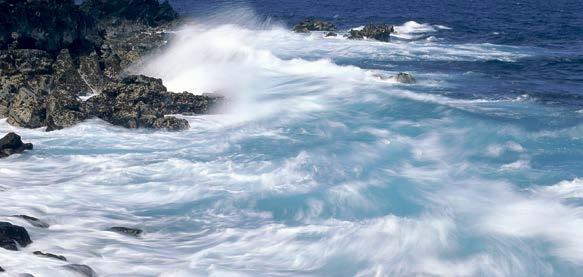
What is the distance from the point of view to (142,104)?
2534cm

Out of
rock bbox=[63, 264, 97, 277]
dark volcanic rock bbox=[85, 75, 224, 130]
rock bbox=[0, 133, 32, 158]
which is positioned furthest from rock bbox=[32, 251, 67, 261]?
dark volcanic rock bbox=[85, 75, 224, 130]

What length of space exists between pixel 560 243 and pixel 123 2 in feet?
143

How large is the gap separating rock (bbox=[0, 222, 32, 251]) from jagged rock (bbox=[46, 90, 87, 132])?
11344 mm

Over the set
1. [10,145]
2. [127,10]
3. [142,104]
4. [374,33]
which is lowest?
[10,145]

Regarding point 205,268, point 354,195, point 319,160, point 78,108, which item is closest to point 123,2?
point 78,108

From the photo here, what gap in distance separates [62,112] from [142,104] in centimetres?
301

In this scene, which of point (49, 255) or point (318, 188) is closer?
point (49, 255)

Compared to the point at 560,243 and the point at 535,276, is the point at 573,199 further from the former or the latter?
the point at 535,276

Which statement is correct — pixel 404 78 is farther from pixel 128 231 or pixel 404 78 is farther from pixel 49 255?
pixel 49 255

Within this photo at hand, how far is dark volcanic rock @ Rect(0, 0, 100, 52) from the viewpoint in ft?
100.0

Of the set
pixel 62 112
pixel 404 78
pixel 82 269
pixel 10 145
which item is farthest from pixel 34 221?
pixel 404 78

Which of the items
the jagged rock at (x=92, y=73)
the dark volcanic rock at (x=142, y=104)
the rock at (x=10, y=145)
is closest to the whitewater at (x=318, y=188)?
the rock at (x=10, y=145)

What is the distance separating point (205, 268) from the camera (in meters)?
13.3

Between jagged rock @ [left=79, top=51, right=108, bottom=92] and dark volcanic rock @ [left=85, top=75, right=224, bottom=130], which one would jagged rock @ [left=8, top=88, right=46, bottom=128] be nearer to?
dark volcanic rock @ [left=85, top=75, right=224, bottom=130]
